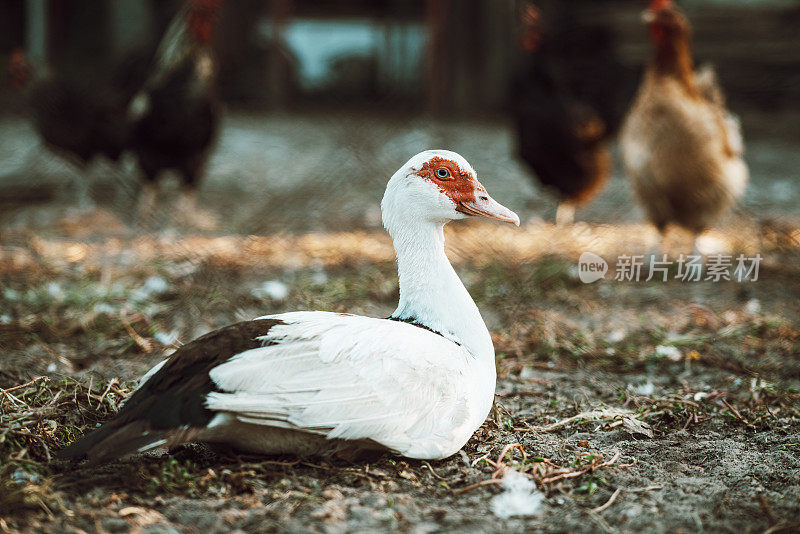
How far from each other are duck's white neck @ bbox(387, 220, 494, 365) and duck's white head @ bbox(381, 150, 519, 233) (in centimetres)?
5

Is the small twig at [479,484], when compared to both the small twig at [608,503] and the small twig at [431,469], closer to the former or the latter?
the small twig at [431,469]

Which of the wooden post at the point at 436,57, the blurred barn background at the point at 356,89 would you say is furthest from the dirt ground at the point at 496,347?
the wooden post at the point at 436,57

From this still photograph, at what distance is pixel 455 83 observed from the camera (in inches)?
424

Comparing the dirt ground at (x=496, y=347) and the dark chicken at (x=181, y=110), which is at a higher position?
the dark chicken at (x=181, y=110)

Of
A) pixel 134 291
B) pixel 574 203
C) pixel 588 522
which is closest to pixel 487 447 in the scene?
pixel 588 522

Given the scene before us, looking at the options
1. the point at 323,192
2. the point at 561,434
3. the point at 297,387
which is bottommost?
the point at 323,192

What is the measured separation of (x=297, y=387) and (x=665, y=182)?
3410 millimetres

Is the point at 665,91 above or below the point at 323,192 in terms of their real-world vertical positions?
above

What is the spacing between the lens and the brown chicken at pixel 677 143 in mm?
4734

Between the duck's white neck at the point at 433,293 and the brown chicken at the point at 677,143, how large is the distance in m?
2.70

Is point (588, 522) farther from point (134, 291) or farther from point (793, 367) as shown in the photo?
point (134, 291)

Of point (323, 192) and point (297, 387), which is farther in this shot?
point (323, 192)

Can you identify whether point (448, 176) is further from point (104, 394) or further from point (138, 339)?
point (138, 339)

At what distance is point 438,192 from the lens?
2.49 metres
